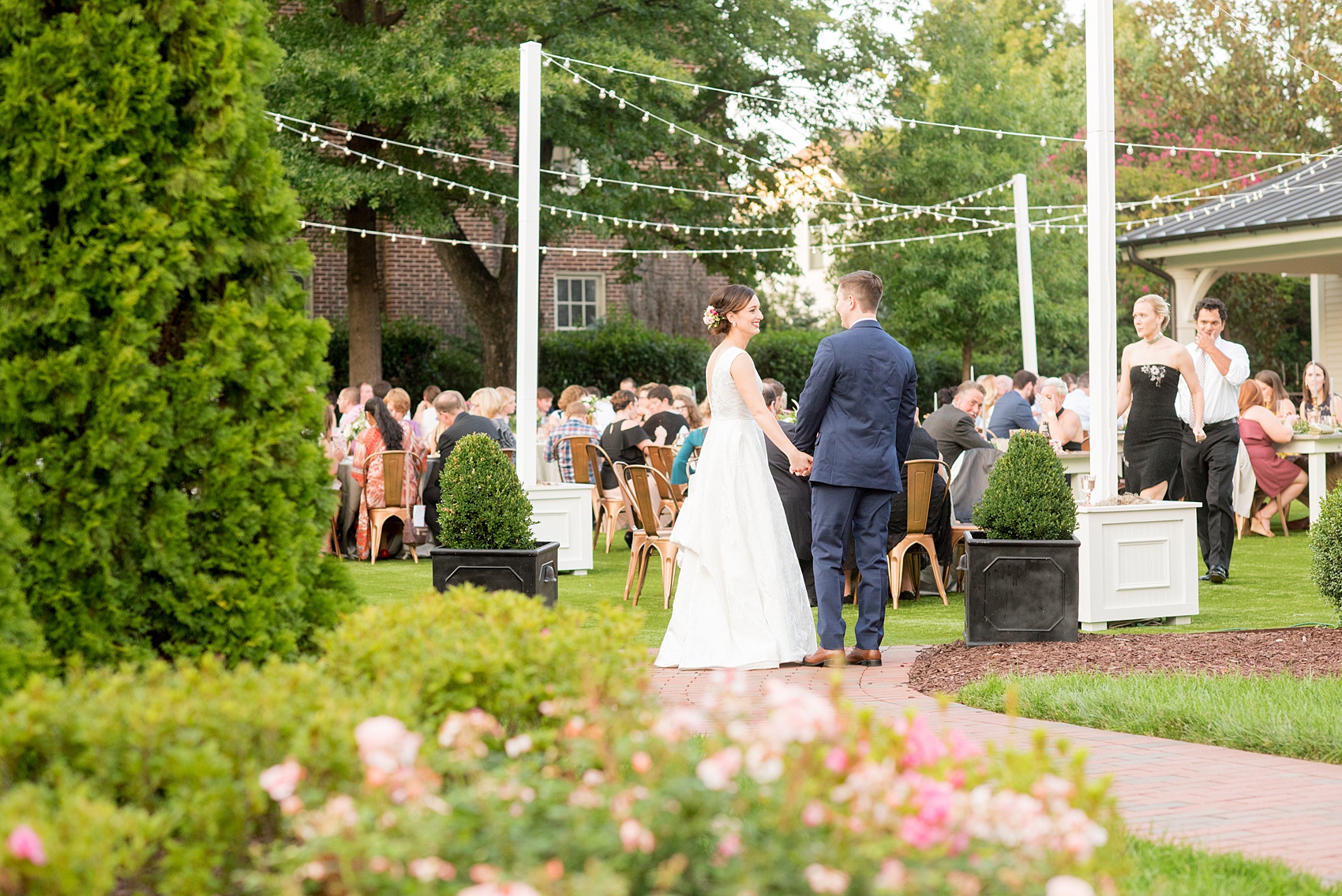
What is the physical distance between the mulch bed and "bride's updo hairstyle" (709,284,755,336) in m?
1.98

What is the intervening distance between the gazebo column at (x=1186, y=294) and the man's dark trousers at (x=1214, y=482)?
1024 cm

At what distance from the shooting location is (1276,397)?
14.3 m

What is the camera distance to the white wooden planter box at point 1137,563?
8.16m

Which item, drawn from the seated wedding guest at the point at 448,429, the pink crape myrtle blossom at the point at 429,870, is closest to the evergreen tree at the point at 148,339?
the pink crape myrtle blossom at the point at 429,870

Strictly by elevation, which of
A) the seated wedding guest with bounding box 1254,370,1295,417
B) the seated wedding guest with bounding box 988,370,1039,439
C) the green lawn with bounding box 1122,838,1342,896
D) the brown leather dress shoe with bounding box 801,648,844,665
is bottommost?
the green lawn with bounding box 1122,838,1342,896

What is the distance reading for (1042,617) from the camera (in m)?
7.45

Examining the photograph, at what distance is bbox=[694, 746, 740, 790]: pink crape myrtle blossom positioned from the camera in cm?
211

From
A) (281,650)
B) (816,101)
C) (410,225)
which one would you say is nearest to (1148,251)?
(816,101)

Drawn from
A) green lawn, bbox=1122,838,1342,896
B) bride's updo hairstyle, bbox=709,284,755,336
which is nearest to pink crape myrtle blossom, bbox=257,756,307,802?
green lawn, bbox=1122,838,1342,896

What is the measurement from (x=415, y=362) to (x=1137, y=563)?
1955 cm

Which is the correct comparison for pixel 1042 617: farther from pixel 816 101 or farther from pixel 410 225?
pixel 816 101

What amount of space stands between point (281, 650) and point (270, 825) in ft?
3.91

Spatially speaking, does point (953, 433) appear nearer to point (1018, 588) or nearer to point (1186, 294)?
point (1018, 588)

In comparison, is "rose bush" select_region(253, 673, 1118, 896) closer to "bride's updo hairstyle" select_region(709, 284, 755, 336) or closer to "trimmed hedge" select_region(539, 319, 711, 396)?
"bride's updo hairstyle" select_region(709, 284, 755, 336)
